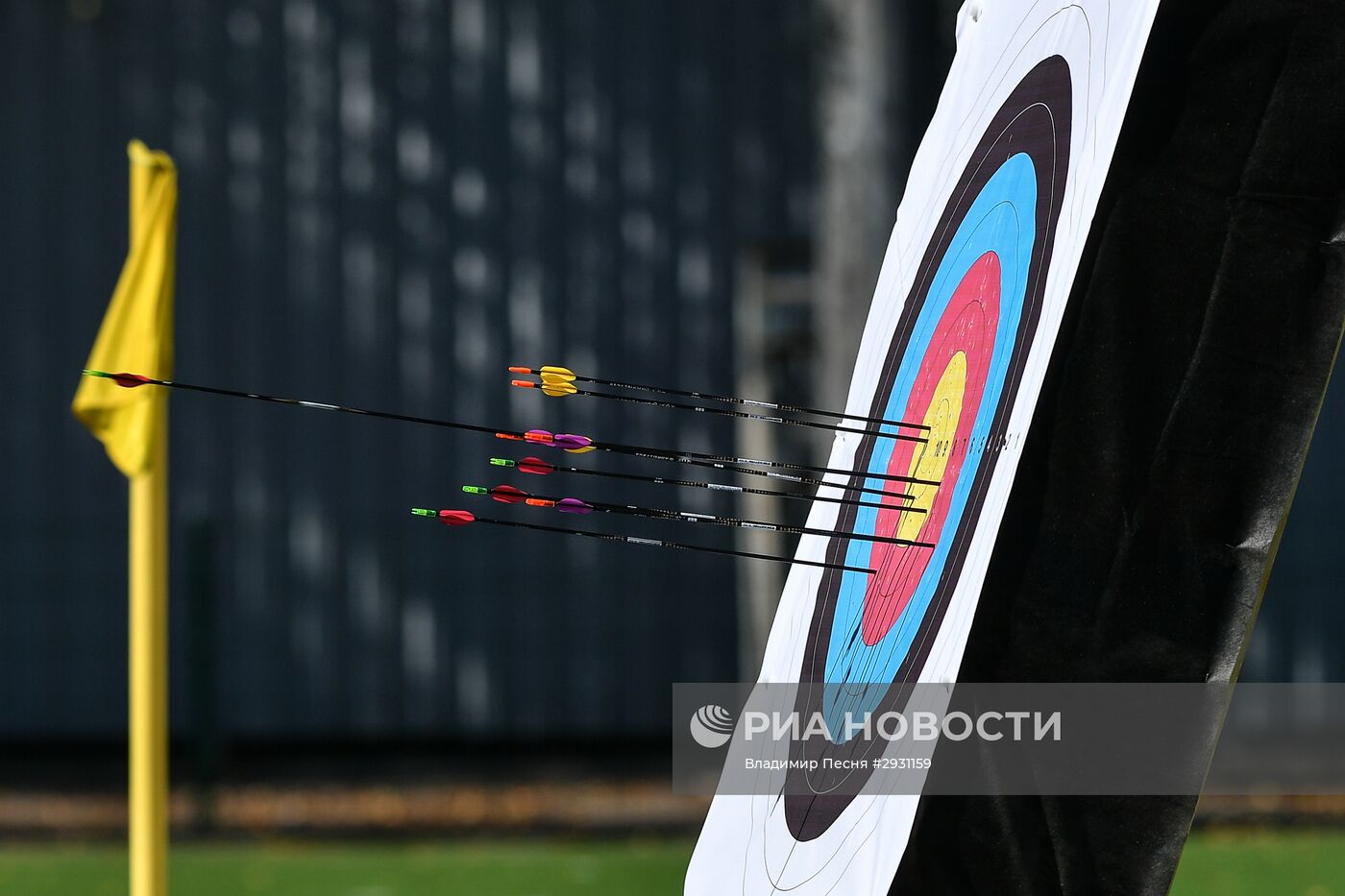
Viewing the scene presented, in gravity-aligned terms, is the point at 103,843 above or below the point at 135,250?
below

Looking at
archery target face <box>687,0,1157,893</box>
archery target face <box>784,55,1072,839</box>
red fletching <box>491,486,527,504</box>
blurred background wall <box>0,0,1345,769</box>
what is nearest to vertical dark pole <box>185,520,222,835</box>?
blurred background wall <box>0,0,1345,769</box>

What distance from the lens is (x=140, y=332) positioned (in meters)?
3.40

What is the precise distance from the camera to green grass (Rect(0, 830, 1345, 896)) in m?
5.55

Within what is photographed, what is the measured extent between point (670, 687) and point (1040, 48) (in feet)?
21.7

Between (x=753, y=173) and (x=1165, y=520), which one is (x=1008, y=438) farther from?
(x=753, y=173)

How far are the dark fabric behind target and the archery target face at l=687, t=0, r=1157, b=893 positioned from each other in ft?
0.12

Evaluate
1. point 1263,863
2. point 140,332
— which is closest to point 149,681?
point 140,332

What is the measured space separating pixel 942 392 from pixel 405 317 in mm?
6426

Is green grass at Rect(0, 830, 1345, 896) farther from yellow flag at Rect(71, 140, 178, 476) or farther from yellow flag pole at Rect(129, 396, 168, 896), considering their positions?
yellow flag at Rect(71, 140, 178, 476)

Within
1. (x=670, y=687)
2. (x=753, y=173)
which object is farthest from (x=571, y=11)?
(x=670, y=687)

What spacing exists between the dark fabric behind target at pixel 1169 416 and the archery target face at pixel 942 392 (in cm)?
4

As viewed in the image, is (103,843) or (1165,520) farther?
(103,843)

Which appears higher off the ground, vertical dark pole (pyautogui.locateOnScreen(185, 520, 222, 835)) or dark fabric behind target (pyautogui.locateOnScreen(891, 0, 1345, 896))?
dark fabric behind target (pyautogui.locateOnScreen(891, 0, 1345, 896))

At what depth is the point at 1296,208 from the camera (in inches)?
42.0
